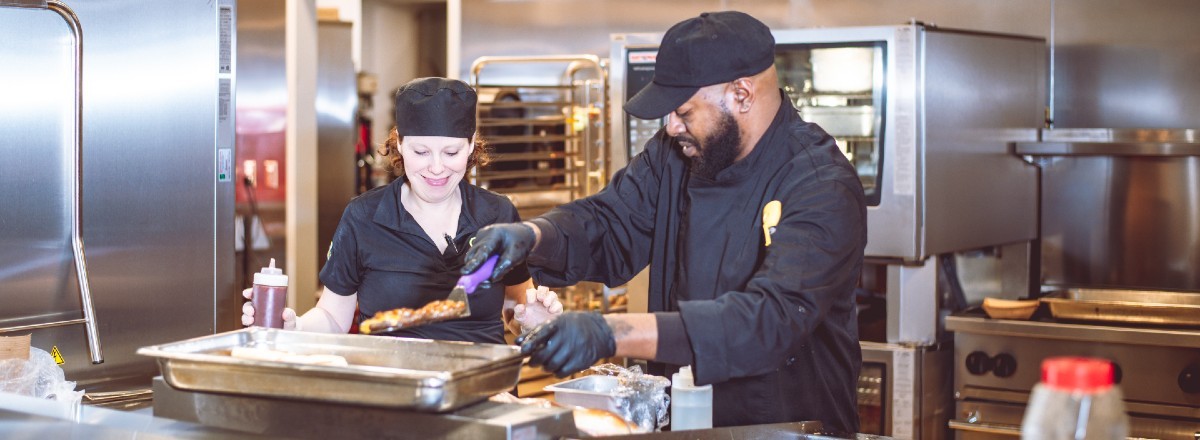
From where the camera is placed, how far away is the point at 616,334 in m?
2.06

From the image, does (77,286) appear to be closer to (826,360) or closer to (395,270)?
(395,270)

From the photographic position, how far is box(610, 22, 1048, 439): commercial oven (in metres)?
4.05

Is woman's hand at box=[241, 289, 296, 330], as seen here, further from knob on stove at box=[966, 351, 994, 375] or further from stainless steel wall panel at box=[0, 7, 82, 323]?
knob on stove at box=[966, 351, 994, 375]

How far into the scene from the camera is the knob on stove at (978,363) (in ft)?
13.5

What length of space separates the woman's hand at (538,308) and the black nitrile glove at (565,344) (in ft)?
2.91

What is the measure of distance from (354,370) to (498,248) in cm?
48

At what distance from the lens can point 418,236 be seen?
310 centimetres

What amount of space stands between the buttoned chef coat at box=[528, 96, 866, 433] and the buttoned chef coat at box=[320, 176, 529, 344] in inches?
16.1

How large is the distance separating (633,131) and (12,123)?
209cm

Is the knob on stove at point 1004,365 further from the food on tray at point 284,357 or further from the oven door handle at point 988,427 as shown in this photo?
the food on tray at point 284,357

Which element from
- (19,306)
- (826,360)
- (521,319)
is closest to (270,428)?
(521,319)

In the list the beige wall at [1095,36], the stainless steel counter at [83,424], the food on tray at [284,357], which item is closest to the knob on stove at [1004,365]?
the beige wall at [1095,36]

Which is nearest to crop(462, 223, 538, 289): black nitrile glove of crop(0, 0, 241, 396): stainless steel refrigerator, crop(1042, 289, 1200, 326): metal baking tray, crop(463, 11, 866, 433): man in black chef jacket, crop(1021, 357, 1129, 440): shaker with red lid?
crop(463, 11, 866, 433): man in black chef jacket

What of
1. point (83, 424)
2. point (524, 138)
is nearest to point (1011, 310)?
point (524, 138)
